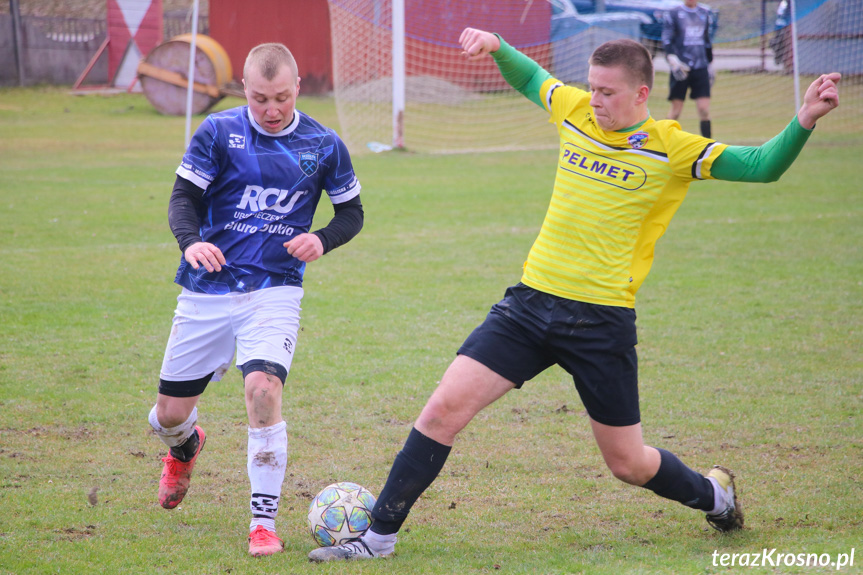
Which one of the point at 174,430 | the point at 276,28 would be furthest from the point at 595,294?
the point at 276,28

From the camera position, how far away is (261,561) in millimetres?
3367

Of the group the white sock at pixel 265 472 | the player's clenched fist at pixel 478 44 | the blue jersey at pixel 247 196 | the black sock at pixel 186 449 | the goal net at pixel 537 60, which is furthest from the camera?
the goal net at pixel 537 60

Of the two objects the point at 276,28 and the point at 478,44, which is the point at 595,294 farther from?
the point at 276,28

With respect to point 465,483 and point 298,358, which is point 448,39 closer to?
point 298,358

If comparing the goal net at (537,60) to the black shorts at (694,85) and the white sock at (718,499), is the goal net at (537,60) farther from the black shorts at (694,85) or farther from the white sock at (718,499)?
the white sock at (718,499)

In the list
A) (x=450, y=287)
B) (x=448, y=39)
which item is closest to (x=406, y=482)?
(x=450, y=287)

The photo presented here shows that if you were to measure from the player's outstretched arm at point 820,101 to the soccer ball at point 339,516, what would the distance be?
2.29 m

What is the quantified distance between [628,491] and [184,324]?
2259mm

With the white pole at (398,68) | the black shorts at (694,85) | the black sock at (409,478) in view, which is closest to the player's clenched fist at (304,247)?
the black sock at (409,478)

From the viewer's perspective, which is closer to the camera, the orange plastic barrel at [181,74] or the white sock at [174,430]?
the white sock at [174,430]

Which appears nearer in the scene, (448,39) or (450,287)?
(450,287)

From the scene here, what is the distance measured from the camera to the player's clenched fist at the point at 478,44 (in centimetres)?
361

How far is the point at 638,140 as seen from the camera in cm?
345

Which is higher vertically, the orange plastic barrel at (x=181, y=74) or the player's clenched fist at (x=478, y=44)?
the player's clenched fist at (x=478, y=44)
